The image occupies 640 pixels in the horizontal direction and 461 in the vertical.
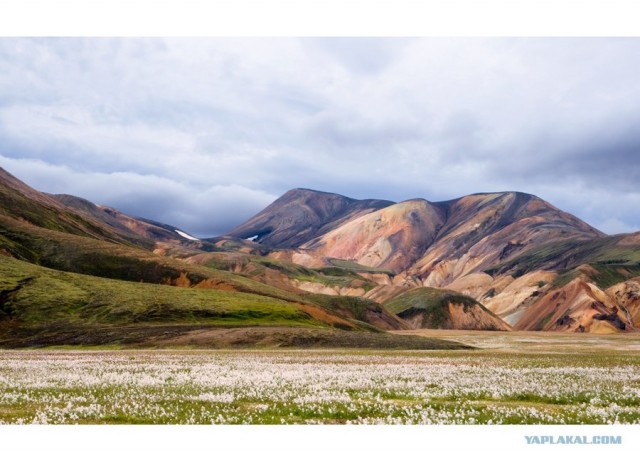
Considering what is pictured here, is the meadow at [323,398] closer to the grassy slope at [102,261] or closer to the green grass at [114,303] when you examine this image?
the green grass at [114,303]

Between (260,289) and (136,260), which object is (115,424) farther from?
(136,260)

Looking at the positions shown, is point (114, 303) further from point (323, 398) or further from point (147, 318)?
point (323, 398)

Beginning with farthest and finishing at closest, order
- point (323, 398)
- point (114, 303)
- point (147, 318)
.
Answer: point (114, 303), point (147, 318), point (323, 398)

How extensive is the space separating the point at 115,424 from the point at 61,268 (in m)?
149

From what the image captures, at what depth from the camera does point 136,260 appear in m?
167

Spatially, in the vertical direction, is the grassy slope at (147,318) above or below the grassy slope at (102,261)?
below

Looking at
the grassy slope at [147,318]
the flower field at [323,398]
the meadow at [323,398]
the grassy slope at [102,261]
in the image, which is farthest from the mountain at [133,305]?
the meadow at [323,398]

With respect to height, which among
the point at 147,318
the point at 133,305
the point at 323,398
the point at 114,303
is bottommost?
the point at 147,318

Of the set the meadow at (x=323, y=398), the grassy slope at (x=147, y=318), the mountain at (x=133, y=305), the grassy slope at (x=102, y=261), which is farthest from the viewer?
the grassy slope at (x=102, y=261)

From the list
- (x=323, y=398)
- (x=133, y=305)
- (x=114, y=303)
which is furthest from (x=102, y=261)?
(x=323, y=398)

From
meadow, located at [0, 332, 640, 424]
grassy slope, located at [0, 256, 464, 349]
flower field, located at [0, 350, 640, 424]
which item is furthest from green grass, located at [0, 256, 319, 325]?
meadow, located at [0, 332, 640, 424]

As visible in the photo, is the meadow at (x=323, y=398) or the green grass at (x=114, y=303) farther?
the green grass at (x=114, y=303)

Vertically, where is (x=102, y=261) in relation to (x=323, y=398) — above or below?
above
